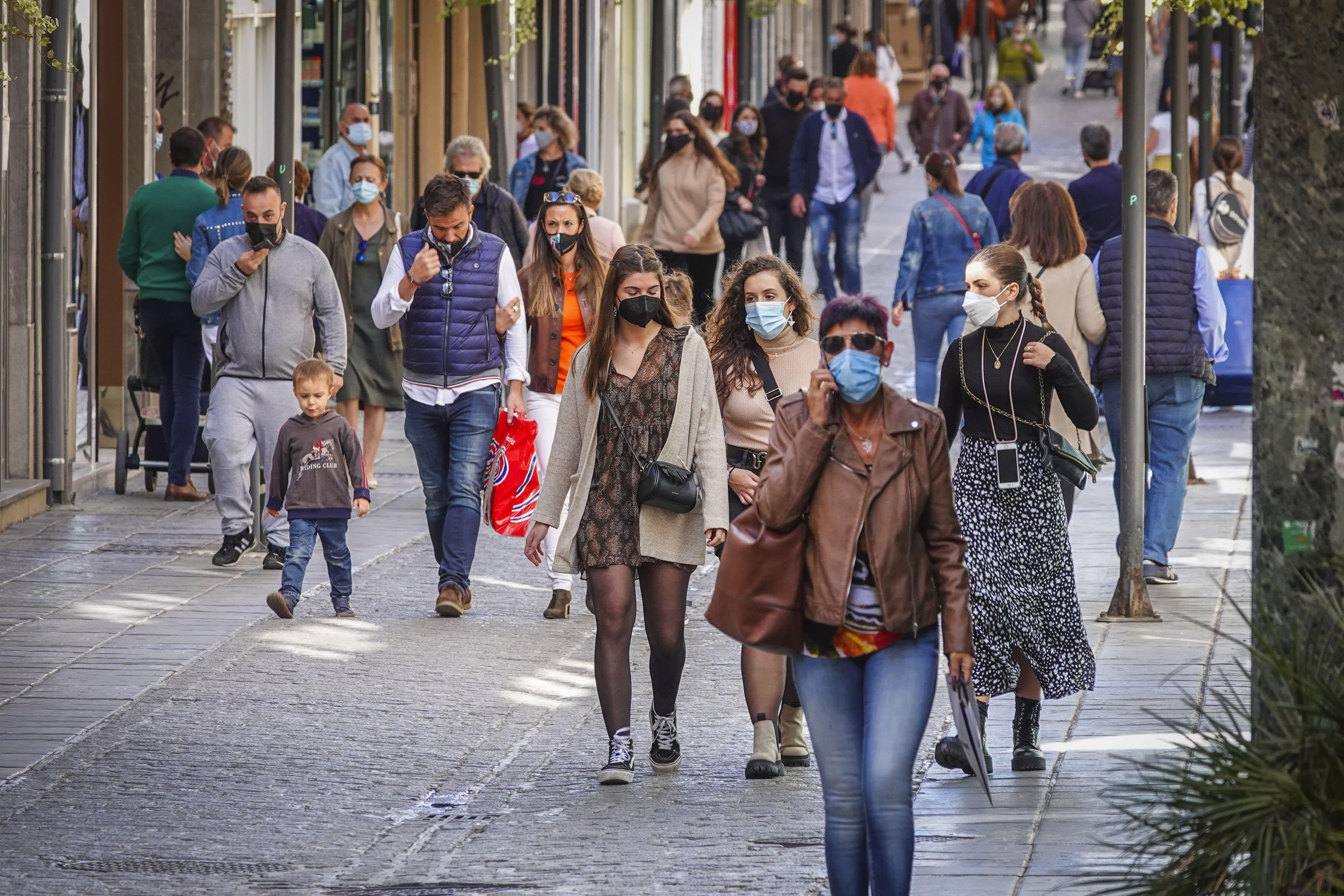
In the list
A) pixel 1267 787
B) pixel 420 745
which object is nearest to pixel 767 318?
pixel 420 745

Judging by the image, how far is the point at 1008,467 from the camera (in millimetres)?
7078

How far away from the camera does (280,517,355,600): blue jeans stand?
9.41 metres

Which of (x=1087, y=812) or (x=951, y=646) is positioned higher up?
(x=951, y=646)

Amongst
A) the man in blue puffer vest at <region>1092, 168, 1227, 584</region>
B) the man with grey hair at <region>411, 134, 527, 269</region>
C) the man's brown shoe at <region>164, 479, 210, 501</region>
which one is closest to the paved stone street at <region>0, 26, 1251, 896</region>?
the man in blue puffer vest at <region>1092, 168, 1227, 584</region>

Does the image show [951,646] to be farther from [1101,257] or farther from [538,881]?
[1101,257]

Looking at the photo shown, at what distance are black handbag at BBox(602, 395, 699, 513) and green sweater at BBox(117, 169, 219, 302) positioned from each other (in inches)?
227

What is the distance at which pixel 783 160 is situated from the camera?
2042 centimetres

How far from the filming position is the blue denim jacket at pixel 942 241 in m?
14.1

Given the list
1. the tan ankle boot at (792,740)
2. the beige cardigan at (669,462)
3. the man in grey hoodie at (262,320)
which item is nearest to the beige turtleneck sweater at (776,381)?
the beige cardigan at (669,462)

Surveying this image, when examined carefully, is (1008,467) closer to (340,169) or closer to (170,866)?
(170,866)

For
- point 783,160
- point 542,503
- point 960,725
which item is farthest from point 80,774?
point 783,160

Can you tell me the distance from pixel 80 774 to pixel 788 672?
2258 millimetres

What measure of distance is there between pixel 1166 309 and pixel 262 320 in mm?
4122

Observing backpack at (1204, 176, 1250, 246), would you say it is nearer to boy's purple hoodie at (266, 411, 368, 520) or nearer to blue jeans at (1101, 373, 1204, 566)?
blue jeans at (1101, 373, 1204, 566)
